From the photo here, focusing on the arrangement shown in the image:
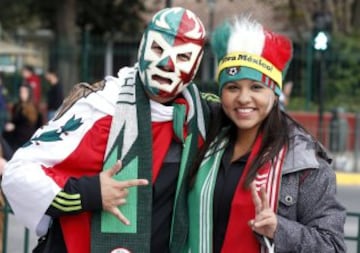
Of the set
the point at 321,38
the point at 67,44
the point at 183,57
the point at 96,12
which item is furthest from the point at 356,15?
the point at 183,57

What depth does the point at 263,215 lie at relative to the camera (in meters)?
2.74

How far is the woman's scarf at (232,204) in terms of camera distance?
2850 millimetres

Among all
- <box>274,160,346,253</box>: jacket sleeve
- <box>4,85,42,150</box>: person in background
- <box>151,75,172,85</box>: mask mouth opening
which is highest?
<box>151,75,172,85</box>: mask mouth opening

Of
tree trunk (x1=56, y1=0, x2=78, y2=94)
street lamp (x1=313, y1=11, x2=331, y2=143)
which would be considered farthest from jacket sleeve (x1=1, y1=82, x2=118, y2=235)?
tree trunk (x1=56, y1=0, x2=78, y2=94)

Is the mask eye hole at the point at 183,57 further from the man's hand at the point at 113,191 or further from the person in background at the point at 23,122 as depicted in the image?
the person in background at the point at 23,122

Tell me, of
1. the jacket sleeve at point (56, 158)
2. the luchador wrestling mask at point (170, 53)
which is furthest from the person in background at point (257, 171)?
the jacket sleeve at point (56, 158)

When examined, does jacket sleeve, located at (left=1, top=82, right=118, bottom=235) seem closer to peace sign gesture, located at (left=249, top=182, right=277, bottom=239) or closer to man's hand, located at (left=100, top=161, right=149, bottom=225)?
man's hand, located at (left=100, top=161, right=149, bottom=225)

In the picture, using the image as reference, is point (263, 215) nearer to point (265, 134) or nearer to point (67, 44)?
point (265, 134)

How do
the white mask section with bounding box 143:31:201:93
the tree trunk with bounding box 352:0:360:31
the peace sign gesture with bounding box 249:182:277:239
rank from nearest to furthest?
1. the peace sign gesture with bounding box 249:182:277:239
2. the white mask section with bounding box 143:31:201:93
3. the tree trunk with bounding box 352:0:360:31

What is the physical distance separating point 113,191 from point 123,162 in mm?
104

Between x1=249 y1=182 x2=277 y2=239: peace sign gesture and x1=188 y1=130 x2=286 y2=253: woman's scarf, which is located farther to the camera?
x1=188 y1=130 x2=286 y2=253: woman's scarf

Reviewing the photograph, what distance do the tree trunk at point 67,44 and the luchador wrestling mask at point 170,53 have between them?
1931cm

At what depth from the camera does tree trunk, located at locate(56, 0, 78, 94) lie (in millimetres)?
22500

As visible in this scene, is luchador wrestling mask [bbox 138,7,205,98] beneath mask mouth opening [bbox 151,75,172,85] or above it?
above
